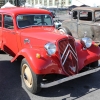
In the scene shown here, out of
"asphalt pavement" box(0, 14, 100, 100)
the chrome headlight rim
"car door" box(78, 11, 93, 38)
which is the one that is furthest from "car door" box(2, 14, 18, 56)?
"car door" box(78, 11, 93, 38)

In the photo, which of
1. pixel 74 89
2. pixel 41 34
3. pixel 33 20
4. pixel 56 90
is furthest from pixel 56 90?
pixel 33 20

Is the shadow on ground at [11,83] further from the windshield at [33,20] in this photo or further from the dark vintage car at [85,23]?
the dark vintage car at [85,23]

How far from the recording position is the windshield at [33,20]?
4.59m

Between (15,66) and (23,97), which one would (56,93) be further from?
(15,66)

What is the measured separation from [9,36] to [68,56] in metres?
1.89

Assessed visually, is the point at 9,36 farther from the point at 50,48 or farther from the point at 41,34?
the point at 50,48

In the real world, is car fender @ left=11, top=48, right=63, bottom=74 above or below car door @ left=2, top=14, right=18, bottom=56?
below

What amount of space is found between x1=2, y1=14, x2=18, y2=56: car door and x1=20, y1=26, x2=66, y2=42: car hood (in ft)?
1.18

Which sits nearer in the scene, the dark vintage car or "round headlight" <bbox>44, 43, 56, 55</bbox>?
"round headlight" <bbox>44, 43, 56, 55</bbox>

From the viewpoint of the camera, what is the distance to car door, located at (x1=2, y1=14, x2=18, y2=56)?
4.66 m

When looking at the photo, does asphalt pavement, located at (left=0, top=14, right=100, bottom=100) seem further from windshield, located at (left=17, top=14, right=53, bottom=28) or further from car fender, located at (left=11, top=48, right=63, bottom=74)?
windshield, located at (left=17, top=14, right=53, bottom=28)

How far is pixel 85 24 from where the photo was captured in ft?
24.1

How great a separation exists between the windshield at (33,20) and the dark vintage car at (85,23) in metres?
2.03

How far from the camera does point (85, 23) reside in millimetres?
7367
